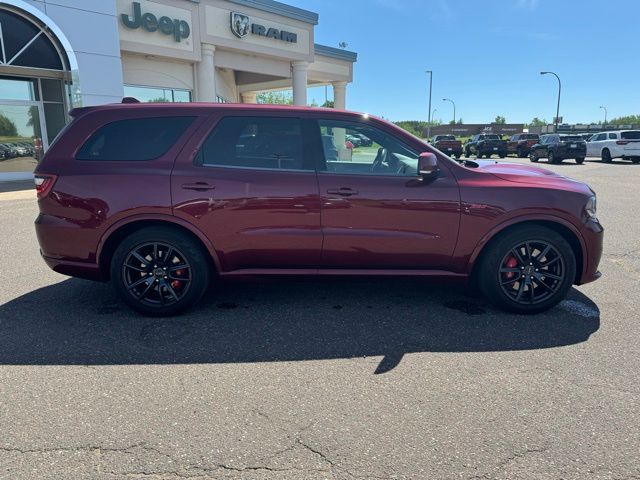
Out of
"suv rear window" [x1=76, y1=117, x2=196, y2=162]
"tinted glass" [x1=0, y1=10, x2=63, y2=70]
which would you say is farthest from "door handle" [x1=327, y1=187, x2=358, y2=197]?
"tinted glass" [x1=0, y1=10, x2=63, y2=70]

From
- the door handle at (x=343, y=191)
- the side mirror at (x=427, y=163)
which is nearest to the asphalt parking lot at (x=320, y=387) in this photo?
the door handle at (x=343, y=191)

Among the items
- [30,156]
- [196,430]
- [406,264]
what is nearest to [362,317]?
[406,264]

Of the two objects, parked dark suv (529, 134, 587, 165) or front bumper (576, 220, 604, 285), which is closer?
front bumper (576, 220, 604, 285)

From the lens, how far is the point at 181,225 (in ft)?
13.1

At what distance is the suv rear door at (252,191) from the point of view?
12.9 ft

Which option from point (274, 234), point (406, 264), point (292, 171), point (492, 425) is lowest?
point (492, 425)

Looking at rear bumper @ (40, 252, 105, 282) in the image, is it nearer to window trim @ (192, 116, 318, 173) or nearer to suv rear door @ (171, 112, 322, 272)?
suv rear door @ (171, 112, 322, 272)

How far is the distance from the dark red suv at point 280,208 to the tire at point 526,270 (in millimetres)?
12

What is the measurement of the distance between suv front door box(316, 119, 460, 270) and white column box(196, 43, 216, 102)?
628 inches

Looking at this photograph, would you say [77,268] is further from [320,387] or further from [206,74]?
[206,74]

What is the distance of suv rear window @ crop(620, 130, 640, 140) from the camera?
2486 cm

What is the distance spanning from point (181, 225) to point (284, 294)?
129 centimetres

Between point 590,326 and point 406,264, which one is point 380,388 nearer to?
point 406,264

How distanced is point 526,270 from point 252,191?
2.51m
